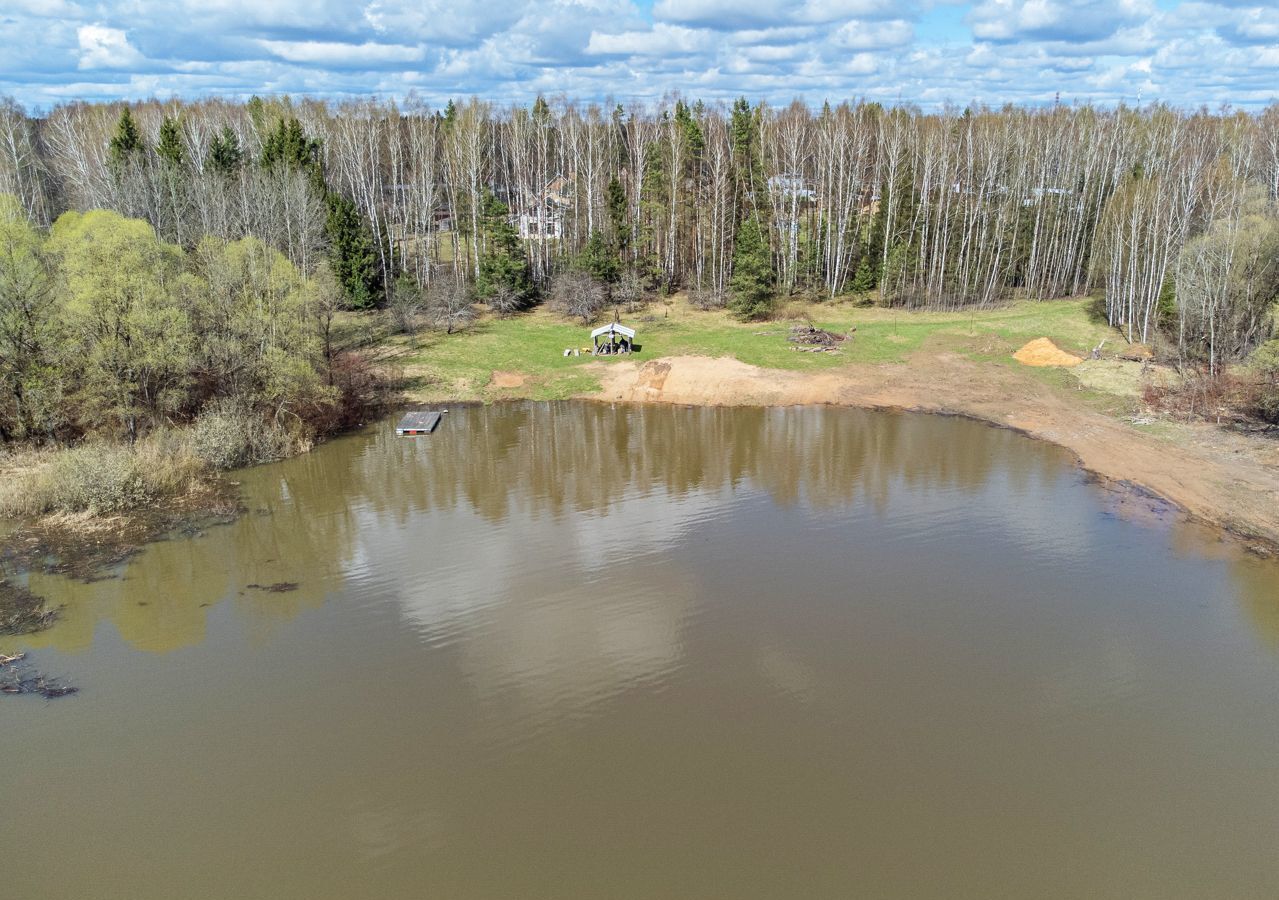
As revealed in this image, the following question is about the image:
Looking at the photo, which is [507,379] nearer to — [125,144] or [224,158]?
[224,158]

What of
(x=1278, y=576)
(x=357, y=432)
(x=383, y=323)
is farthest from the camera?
(x=383, y=323)

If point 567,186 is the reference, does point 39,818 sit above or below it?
below

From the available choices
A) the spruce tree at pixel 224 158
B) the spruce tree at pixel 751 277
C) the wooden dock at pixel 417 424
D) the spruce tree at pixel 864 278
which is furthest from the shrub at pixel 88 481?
the spruce tree at pixel 864 278

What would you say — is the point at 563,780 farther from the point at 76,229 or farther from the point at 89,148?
the point at 89,148

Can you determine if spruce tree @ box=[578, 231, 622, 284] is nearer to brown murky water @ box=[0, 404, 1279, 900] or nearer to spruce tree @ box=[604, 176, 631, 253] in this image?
spruce tree @ box=[604, 176, 631, 253]

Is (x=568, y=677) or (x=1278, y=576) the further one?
(x=1278, y=576)

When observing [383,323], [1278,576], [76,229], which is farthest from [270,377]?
[1278,576]

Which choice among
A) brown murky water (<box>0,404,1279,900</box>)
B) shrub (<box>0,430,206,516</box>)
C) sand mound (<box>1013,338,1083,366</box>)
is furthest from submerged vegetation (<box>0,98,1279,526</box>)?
brown murky water (<box>0,404,1279,900</box>)
